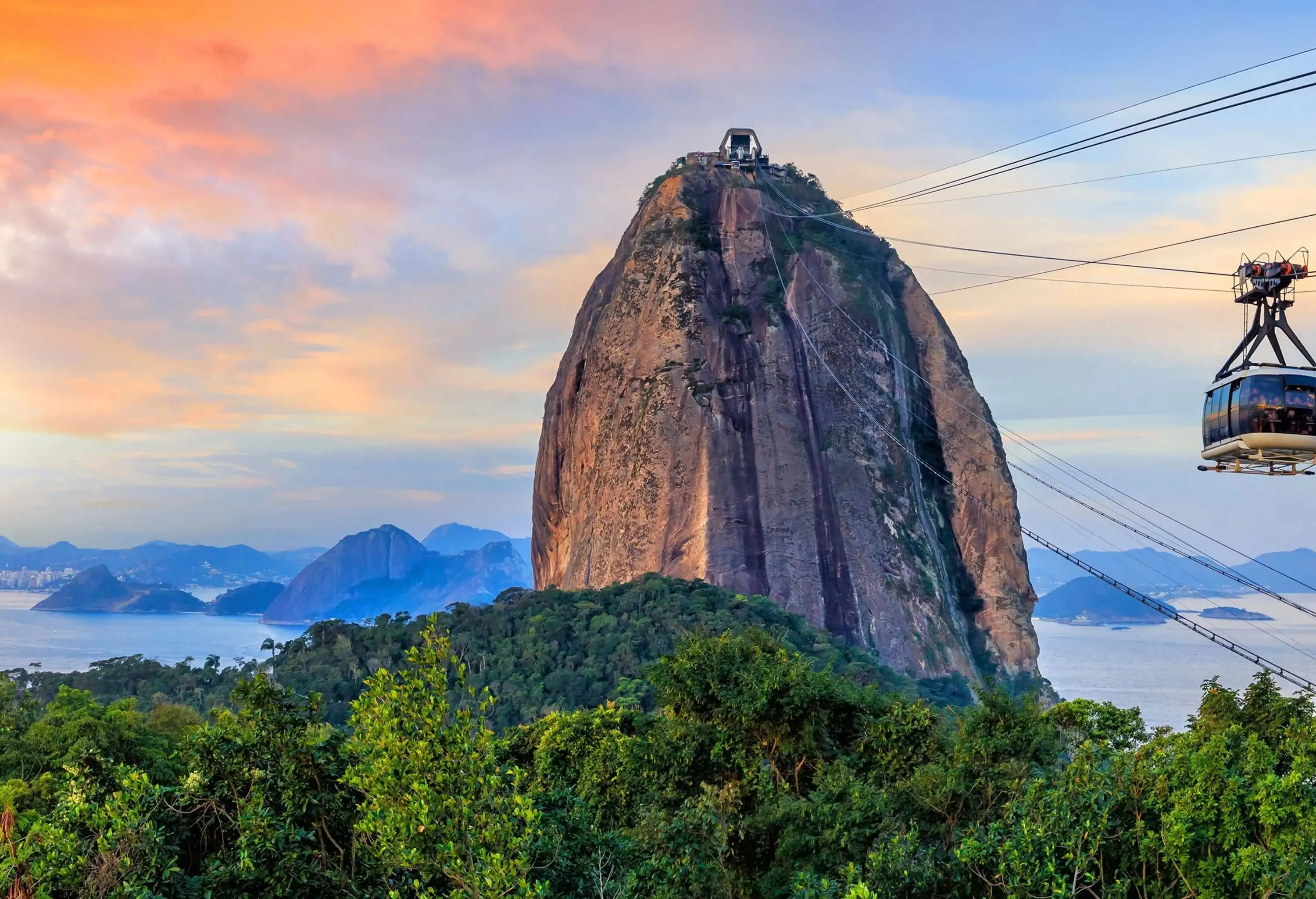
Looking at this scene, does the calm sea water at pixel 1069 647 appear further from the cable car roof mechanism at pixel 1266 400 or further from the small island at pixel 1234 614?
the cable car roof mechanism at pixel 1266 400

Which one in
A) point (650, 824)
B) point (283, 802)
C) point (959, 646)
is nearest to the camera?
point (283, 802)

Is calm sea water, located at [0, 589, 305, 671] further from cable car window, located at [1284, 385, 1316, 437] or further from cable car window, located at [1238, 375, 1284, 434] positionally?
cable car window, located at [1284, 385, 1316, 437]

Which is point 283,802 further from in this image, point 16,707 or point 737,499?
point 737,499

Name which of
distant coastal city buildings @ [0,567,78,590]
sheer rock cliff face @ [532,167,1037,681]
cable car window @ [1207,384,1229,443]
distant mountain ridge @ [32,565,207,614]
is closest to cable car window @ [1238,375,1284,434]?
cable car window @ [1207,384,1229,443]

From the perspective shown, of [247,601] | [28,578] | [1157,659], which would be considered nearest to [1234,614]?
[1157,659]

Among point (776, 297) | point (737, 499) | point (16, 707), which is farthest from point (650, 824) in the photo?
point (776, 297)

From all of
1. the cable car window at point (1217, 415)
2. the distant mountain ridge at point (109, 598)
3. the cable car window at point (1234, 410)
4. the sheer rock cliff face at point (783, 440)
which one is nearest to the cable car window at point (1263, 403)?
the cable car window at point (1234, 410)
